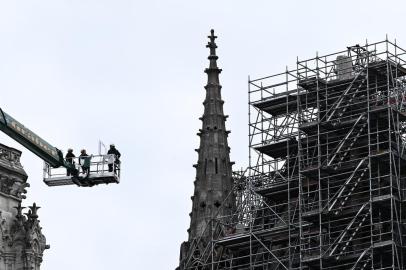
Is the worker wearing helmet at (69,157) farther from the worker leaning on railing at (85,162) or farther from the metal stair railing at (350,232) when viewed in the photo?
the metal stair railing at (350,232)

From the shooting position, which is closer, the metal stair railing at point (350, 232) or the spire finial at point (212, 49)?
the metal stair railing at point (350, 232)

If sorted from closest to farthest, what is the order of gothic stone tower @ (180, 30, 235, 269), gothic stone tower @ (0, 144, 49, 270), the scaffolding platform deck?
gothic stone tower @ (0, 144, 49, 270)
the scaffolding platform deck
gothic stone tower @ (180, 30, 235, 269)

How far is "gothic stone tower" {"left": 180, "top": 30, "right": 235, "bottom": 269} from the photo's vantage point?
11069 cm

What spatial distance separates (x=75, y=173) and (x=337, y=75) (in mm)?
18278

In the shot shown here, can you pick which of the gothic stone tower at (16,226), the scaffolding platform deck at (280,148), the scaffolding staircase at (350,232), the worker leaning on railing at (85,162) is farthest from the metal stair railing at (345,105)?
the gothic stone tower at (16,226)

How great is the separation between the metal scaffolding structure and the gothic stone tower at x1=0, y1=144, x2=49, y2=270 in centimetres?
2034

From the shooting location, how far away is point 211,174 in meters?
113

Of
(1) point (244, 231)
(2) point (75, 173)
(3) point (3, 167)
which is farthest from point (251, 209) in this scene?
(3) point (3, 167)

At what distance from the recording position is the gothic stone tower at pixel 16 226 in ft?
262

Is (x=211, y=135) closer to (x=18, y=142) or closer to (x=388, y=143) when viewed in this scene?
(x=388, y=143)

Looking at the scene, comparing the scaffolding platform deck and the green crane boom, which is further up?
the scaffolding platform deck

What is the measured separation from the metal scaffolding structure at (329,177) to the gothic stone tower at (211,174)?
3263mm

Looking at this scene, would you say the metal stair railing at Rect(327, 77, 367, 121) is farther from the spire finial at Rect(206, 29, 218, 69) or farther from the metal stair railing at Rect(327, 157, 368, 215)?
the spire finial at Rect(206, 29, 218, 69)

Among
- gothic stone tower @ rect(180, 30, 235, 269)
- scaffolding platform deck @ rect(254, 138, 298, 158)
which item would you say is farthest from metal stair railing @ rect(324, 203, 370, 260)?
gothic stone tower @ rect(180, 30, 235, 269)
